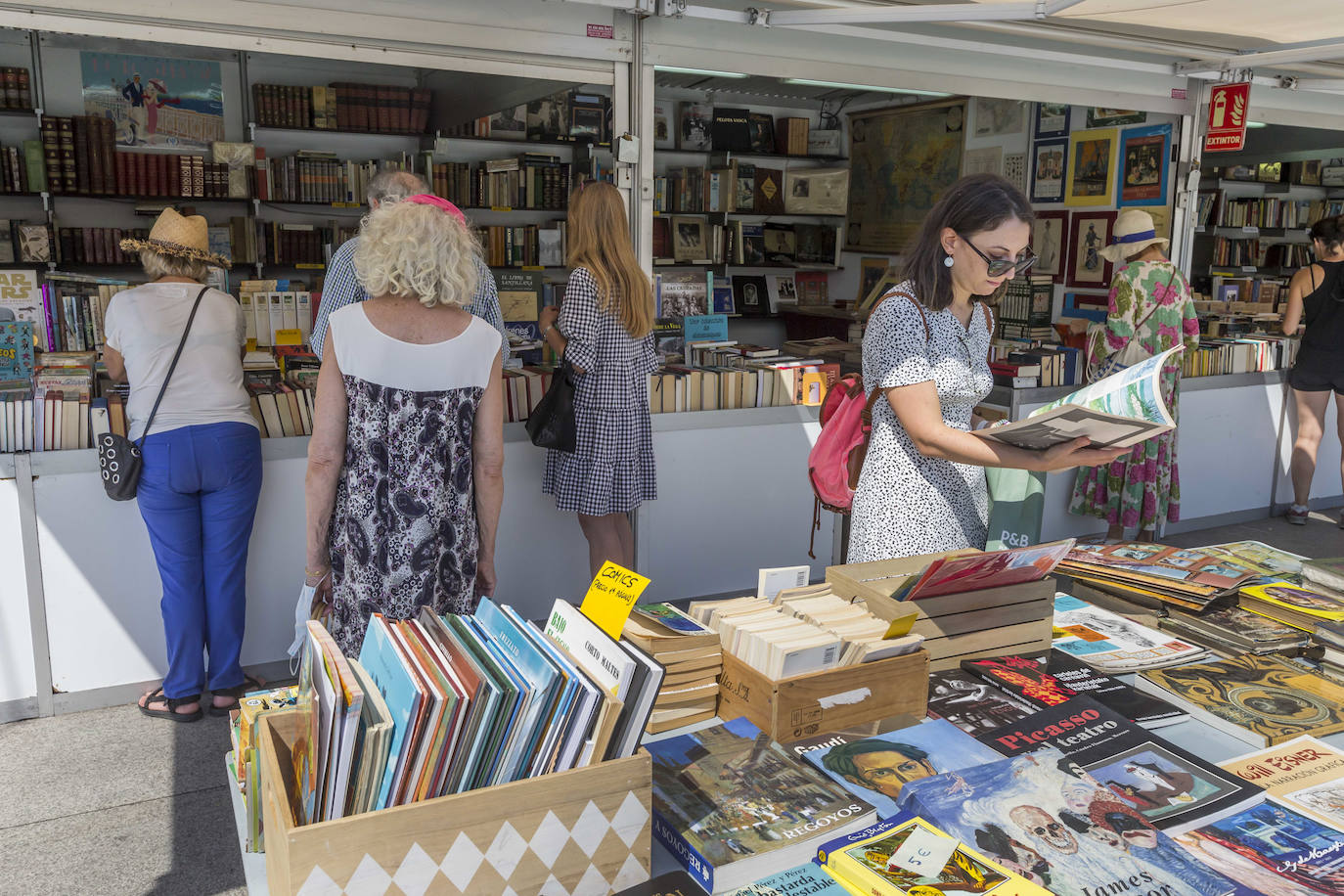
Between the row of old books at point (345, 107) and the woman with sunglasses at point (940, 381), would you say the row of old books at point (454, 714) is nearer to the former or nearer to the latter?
the woman with sunglasses at point (940, 381)

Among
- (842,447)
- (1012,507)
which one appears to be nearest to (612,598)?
(842,447)

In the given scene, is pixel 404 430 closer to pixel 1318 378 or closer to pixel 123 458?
pixel 123 458

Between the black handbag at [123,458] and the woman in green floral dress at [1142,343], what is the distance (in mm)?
4352

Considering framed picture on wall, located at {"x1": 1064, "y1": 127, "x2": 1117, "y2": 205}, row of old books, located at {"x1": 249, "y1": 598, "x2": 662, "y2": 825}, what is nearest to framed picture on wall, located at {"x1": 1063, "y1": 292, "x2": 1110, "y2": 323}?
framed picture on wall, located at {"x1": 1064, "y1": 127, "x2": 1117, "y2": 205}

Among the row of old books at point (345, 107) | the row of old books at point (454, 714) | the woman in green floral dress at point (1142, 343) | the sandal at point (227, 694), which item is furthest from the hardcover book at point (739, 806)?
the row of old books at point (345, 107)

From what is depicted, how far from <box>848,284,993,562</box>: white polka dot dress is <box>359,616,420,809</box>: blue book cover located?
1287 millimetres

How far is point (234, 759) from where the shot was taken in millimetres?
1665

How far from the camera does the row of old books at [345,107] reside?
6621 mm

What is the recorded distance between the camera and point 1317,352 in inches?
237

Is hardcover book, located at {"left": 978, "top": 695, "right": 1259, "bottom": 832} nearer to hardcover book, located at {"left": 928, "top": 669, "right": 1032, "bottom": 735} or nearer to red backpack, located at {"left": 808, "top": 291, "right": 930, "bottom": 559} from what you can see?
hardcover book, located at {"left": 928, "top": 669, "right": 1032, "bottom": 735}

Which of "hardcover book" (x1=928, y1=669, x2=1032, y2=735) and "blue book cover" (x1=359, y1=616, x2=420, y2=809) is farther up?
"blue book cover" (x1=359, y1=616, x2=420, y2=809)

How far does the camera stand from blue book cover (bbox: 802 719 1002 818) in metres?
1.48

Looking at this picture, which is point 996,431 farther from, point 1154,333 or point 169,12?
point 1154,333

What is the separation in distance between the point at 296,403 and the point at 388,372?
1.51 m
